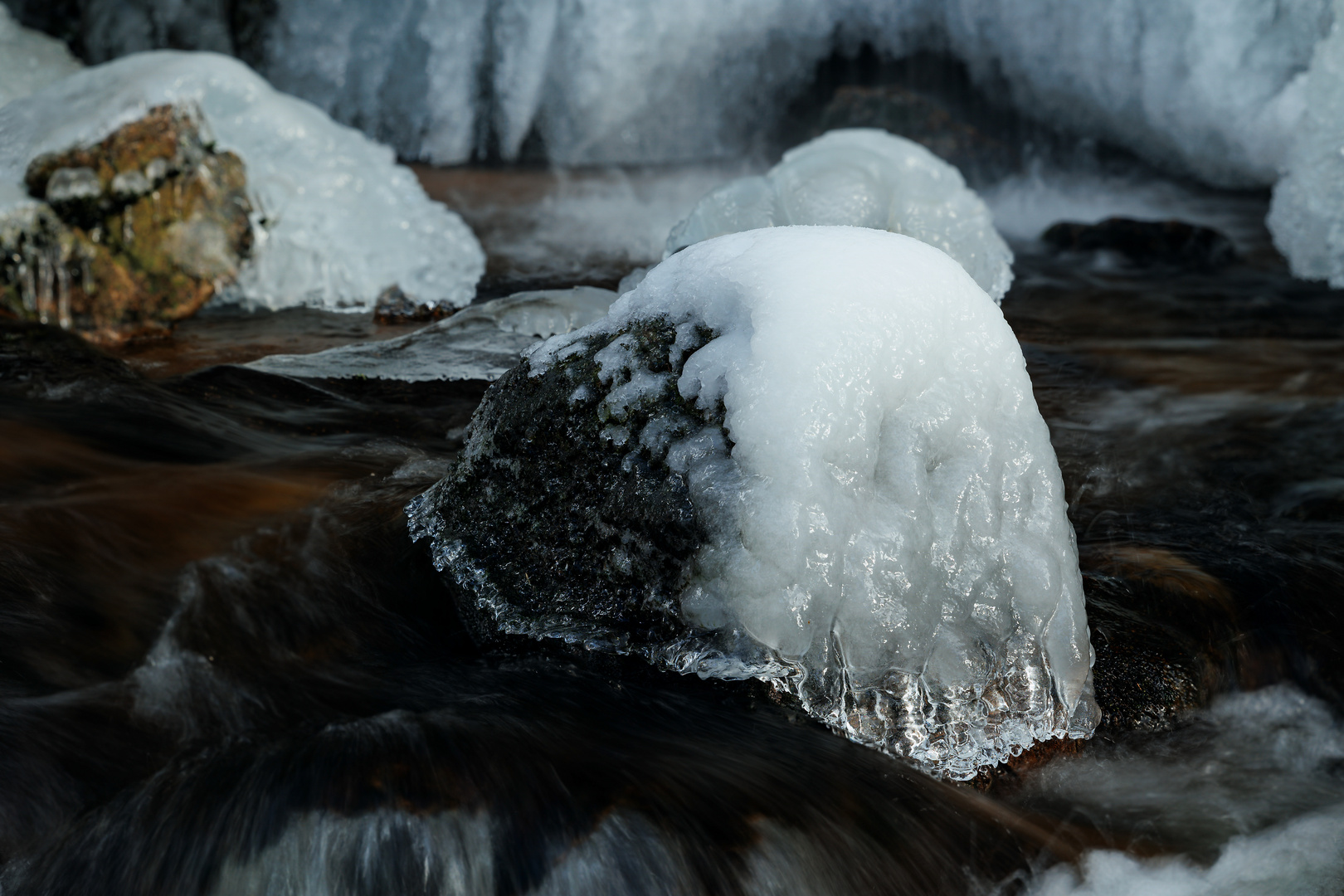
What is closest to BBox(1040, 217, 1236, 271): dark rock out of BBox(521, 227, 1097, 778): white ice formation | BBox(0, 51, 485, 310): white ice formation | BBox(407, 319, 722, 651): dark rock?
BBox(0, 51, 485, 310): white ice formation

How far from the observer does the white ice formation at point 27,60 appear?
7469mm

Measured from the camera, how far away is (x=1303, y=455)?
3.77 m

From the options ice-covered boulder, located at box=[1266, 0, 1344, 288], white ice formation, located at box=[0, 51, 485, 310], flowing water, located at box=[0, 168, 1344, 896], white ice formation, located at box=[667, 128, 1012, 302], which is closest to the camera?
flowing water, located at box=[0, 168, 1344, 896]

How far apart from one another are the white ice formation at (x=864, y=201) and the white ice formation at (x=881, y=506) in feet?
8.85

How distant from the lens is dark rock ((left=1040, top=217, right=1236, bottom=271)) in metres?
6.65

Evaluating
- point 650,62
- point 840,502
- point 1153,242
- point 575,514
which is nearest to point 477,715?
point 575,514

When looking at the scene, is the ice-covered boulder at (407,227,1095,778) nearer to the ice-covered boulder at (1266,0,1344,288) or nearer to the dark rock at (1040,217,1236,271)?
the ice-covered boulder at (1266,0,1344,288)

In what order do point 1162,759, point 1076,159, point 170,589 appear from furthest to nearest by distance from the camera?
point 1076,159 → point 170,589 → point 1162,759

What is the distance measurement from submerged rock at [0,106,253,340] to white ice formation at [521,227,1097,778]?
3649 millimetres

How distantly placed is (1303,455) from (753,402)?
8.82 feet

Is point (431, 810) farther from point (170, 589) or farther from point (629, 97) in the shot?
point (629, 97)

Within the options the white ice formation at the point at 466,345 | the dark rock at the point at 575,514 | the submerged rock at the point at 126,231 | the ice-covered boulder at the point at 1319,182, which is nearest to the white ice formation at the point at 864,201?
the white ice formation at the point at 466,345

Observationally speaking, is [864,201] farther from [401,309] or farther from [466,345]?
[401,309]

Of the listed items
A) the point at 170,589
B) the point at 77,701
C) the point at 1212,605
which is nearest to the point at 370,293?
the point at 170,589
